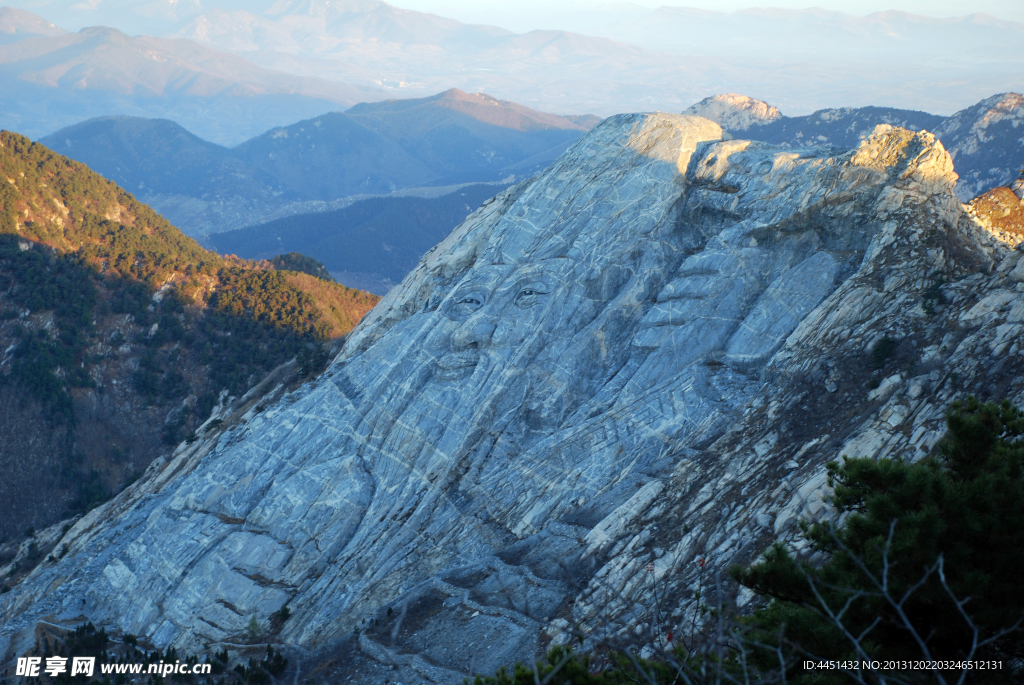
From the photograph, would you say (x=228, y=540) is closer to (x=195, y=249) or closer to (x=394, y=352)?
(x=394, y=352)

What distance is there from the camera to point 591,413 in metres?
27.3

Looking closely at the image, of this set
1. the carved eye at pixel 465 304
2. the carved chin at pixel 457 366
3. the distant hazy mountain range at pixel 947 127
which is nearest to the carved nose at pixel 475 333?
the carved chin at pixel 457 366

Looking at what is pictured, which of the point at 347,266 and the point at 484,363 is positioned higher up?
the point at 484,363

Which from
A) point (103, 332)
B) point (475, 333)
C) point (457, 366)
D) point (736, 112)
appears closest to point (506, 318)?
point (475, 333)

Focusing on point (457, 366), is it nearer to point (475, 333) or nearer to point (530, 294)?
point (475, 333)

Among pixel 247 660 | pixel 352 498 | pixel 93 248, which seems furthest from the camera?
pixel 93 248

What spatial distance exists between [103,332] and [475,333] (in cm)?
6023

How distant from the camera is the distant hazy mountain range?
316 ft

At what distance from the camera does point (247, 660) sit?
24797 millimetres

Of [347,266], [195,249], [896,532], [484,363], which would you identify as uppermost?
[896,532]

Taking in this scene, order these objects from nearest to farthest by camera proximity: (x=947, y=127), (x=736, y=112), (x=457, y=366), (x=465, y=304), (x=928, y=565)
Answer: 1. (x=928, y=565)
2. (x=457, y=366)
3. (x=465, y=304)
4. (x=947, y=127)
5. (x=736, y=112)

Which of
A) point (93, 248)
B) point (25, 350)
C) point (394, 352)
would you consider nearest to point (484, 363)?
point (394, 352)

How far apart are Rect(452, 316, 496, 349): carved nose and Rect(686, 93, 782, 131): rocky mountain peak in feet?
445

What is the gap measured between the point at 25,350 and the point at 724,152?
2693 inches
